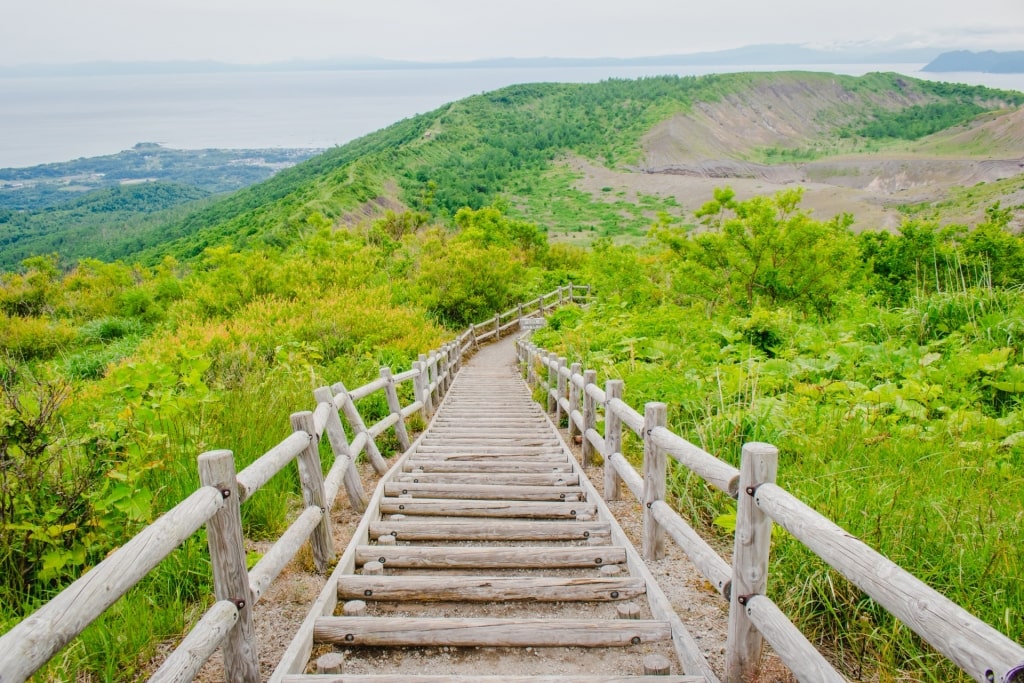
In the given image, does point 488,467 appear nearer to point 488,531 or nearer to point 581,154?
point 488,531

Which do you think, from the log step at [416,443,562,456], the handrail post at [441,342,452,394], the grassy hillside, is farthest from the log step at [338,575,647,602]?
the grassy hillside

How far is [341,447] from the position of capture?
464 cm

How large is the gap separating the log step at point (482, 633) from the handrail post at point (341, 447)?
1.78m

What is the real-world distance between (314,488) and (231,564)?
1.14 metres

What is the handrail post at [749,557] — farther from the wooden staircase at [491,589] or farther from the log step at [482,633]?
the log step at [482,633]

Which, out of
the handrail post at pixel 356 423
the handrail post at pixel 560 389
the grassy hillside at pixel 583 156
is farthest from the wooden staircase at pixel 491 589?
the grassy hillside at pixel 583 156

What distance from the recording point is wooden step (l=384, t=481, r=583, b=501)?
4961 mm

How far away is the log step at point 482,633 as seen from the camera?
2771 mm

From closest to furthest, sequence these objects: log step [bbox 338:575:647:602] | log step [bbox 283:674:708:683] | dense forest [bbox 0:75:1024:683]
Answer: log step [bbox 283:674:708:683] < dense forest [bbox 0:75:1024:683] < log step [bbox 338:575:647:602]

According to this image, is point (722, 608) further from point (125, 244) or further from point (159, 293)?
point (125, 244)

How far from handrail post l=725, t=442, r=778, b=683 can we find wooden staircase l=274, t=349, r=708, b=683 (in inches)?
8.1

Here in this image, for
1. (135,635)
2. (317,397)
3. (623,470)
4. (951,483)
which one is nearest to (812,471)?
(951,483)

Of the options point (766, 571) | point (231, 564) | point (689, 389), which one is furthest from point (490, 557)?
point (689, 389)

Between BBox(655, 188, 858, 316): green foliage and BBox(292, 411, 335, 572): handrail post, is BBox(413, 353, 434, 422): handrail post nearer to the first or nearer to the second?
BBox(292, 411, 335, 572): handrail post
